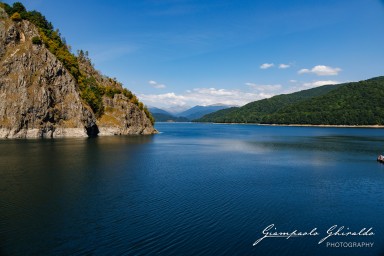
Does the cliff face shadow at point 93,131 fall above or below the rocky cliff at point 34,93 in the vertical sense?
below

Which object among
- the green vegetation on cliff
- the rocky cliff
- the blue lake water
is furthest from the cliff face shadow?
the blue lake water

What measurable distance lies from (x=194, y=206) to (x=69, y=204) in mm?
14533

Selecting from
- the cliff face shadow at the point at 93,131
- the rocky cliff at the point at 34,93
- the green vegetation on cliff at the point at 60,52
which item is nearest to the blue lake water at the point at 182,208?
the rocky cliff at the point at 34,93

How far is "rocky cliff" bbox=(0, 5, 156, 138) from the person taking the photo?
131125 millimetres

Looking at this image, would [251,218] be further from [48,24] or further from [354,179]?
[48,24]

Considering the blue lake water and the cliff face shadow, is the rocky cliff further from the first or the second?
the blue lake water

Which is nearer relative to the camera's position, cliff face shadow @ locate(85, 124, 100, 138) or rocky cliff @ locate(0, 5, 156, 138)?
rocky cliff @ locate(0, 5, 156, 138)

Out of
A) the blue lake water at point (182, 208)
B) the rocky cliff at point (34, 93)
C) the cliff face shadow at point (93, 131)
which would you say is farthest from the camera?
the cliff face shadow at point (93, 131)

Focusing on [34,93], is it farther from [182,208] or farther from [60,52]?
[182,208]

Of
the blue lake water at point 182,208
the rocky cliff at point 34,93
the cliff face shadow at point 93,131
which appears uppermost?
the rocky cliff at point 34,93

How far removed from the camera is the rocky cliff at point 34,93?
131m

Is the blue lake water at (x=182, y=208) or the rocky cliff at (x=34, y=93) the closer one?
the blue lake water at (x=182, y=208)

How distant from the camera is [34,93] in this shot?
137 metres

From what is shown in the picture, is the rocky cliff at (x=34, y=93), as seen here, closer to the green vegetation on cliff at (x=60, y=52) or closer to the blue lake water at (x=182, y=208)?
the green vegetation on cliff at (x=60, y=52)
